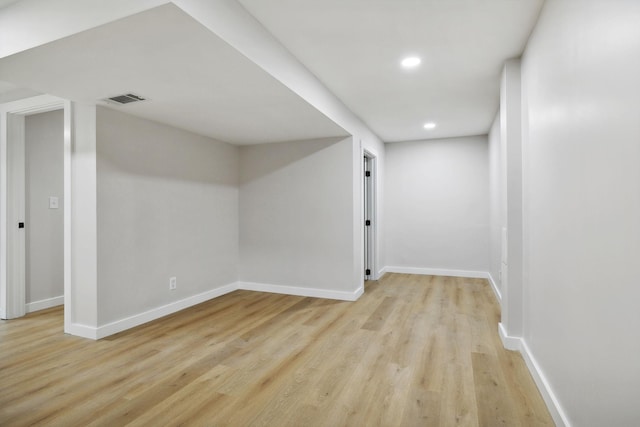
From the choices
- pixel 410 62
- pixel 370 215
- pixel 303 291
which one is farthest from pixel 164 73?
pixel 370 215

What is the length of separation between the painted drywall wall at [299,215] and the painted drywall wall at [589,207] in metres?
2.44

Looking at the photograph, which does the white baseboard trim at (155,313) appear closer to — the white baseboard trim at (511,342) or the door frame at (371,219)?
the door frame at (371,219)

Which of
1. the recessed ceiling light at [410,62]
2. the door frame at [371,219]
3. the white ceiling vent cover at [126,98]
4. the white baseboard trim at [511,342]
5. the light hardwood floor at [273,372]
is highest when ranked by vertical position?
the recessed ceiling light at [410,62]

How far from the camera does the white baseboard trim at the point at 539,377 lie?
1734 mm

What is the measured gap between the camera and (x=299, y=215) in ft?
15.3

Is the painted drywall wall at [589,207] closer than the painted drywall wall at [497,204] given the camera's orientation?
Yes

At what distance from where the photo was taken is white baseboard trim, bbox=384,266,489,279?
573 cm

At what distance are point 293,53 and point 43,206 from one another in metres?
3.65

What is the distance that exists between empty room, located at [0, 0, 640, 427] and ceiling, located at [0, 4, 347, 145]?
0.08 feet

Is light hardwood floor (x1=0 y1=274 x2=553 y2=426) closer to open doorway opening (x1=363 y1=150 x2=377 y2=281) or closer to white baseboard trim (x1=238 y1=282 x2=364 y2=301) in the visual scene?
white baseboard trim (x1=238 y1=282 x2=364 y2=301)

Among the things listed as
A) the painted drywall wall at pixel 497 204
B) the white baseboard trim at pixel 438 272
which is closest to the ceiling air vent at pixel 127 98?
the painted drywall wall at pixel 497 204

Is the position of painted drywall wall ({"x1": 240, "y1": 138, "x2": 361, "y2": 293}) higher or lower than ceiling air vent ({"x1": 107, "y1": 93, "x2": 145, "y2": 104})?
lower

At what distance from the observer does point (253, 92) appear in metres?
2.76

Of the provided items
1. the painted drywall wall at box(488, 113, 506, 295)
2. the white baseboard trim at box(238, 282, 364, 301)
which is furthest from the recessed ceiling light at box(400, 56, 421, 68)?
the white baseboard trim at box(238, 282, 364, 301)
